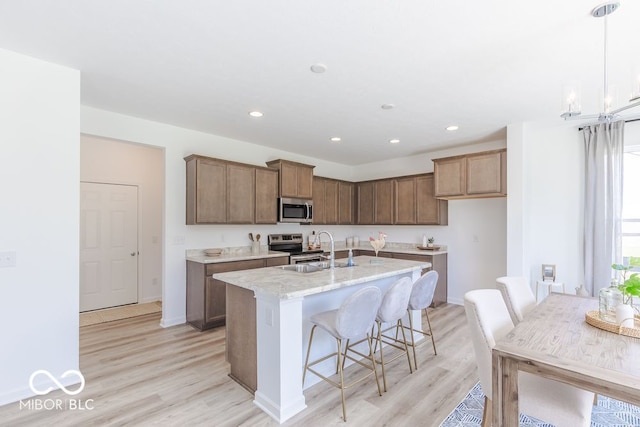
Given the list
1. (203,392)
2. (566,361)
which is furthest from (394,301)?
(203,392)

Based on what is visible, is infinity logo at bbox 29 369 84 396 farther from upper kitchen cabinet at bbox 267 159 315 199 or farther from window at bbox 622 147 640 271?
window at bbox 622 147 640 271

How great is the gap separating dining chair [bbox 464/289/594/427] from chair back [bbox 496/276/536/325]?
1.48 feet

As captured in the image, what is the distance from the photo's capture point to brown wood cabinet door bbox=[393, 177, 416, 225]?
564cm

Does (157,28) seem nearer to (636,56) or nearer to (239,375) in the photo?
(239,375)

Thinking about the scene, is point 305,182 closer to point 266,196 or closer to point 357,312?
point 266,196

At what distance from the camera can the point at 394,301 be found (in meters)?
2.62

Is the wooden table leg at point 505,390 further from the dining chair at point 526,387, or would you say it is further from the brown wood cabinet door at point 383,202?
the brown wood cabinet door at point 383,202

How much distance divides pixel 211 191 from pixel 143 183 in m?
2.00

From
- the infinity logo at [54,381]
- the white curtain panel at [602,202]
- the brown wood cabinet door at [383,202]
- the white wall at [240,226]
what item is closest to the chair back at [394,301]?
the infinity logo at [54,381]

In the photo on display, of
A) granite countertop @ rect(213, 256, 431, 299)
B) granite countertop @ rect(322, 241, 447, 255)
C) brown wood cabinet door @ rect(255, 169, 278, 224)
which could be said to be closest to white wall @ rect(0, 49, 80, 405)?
granite countertop @ rect(213, 256, 431, 299)

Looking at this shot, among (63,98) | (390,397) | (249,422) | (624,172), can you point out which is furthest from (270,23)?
(624,172)

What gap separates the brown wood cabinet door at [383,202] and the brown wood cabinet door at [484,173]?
5.10ft

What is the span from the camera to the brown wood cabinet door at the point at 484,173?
4390 mm

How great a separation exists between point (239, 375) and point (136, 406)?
0.76 m
